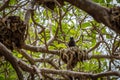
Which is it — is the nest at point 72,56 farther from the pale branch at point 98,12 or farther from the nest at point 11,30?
the pale branch at point 98,12

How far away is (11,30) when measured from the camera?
216 centimetres

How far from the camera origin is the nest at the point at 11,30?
2160 millimetres

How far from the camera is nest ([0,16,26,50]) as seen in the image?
2.16m

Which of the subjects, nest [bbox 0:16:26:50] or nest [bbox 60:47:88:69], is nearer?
nest [bbox 0:16:26:50]

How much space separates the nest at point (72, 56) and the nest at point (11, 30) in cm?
44

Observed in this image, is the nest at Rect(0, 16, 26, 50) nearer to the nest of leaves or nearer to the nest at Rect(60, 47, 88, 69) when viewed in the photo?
the nest at Rect(60, 47, 88, 69)

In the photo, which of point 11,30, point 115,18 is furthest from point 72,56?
point 115,18

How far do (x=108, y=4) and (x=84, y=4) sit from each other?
1177 mm

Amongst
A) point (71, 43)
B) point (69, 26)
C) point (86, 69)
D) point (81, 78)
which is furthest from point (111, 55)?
point (69, 26)

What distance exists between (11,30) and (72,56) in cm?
54

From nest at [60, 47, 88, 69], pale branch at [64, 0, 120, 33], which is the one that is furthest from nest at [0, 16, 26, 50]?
pale branch at [64, 0, 120, 33]

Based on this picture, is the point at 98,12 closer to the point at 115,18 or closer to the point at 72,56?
the point at 115,18

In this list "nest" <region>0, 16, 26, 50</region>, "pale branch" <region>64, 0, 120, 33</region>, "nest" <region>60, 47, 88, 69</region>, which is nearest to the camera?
"pale branch" <region>64, 0, 120, 33</region>

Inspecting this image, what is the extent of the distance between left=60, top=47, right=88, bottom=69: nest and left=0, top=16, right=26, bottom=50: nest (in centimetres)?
44
